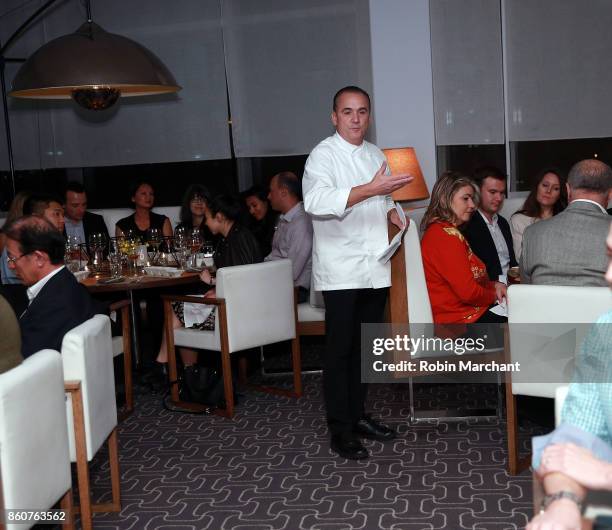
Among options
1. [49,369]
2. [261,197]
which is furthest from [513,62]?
[49,369]

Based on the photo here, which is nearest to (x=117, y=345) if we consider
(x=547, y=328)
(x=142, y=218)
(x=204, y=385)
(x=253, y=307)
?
(x=204, y=385)

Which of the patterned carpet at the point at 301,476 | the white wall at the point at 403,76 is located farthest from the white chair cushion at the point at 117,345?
the white wall at the point at 403,76

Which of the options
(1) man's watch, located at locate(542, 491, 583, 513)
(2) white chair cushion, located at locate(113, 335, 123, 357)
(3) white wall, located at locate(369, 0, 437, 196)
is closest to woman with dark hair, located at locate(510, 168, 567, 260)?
(3) white wall, located at locate(369, 0, 437, 196)

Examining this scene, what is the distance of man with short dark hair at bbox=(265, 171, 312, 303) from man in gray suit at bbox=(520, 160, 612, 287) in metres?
2.13

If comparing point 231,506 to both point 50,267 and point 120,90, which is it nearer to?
point 50,267

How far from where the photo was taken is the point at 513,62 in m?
7.12

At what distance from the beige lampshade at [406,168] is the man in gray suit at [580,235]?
117 inches

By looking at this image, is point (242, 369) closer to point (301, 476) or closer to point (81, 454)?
point (301, 476)

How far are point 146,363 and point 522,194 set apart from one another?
3470mm

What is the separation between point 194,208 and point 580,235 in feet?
11.8

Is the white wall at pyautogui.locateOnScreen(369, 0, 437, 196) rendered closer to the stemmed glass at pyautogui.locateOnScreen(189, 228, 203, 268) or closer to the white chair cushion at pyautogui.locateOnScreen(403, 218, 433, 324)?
the stemmed glass at pyautogui.locateOnScreen(189, 228, 203, 268)

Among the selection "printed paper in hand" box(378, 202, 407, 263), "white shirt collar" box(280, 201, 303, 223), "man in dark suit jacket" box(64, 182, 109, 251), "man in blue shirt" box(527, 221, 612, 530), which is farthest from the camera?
"man in dark suit jacket" box(64, 182, 109, 251)

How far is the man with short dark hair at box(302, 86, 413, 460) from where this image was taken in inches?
161

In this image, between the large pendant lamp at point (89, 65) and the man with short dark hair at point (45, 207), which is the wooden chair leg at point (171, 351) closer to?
the man with short dark hair at point (45, 207)
